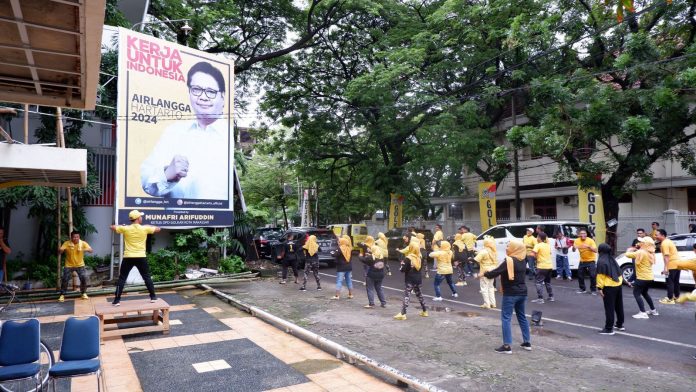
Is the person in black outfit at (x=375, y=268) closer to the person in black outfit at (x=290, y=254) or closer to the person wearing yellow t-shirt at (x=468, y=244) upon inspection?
the person in black outfit at (x=290, y=254)

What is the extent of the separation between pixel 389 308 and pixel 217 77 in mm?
8838

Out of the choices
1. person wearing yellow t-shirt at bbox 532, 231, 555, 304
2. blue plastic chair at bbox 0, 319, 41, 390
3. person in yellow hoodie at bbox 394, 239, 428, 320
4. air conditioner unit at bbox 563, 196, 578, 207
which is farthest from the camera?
air conditioner unit at bbox 563, 196, 578, 207

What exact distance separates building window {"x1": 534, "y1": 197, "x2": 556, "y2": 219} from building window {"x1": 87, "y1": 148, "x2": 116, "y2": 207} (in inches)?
860

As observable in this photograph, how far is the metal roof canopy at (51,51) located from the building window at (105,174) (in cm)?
1030

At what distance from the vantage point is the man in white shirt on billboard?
12.8 meters

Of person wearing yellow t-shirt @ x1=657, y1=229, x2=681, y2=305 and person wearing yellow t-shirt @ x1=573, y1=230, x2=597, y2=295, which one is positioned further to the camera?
person wearing yellow t-shirt @ x1=573, y1=230, x2=597, y2=295

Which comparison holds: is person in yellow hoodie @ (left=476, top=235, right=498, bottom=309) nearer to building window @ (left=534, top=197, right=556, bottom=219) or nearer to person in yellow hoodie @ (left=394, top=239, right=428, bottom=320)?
person in yellow hoodie @ (left=394, top=239, right=428, bottom=320)

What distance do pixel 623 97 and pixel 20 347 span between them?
15.5 meters

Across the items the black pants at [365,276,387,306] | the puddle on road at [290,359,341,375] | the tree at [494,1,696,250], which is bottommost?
the puddle on road at [290,359,341,375]

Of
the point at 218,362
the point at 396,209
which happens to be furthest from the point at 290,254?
the point at 396,209

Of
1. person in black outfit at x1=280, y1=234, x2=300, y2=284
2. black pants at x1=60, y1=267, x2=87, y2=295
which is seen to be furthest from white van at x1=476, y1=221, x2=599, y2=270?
black pants at x1=60, y1=267, x2=87, y2=295

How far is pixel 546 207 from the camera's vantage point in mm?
26641

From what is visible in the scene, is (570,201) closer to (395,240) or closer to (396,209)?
(396,209)

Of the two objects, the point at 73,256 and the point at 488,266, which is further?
the point at 73,256
